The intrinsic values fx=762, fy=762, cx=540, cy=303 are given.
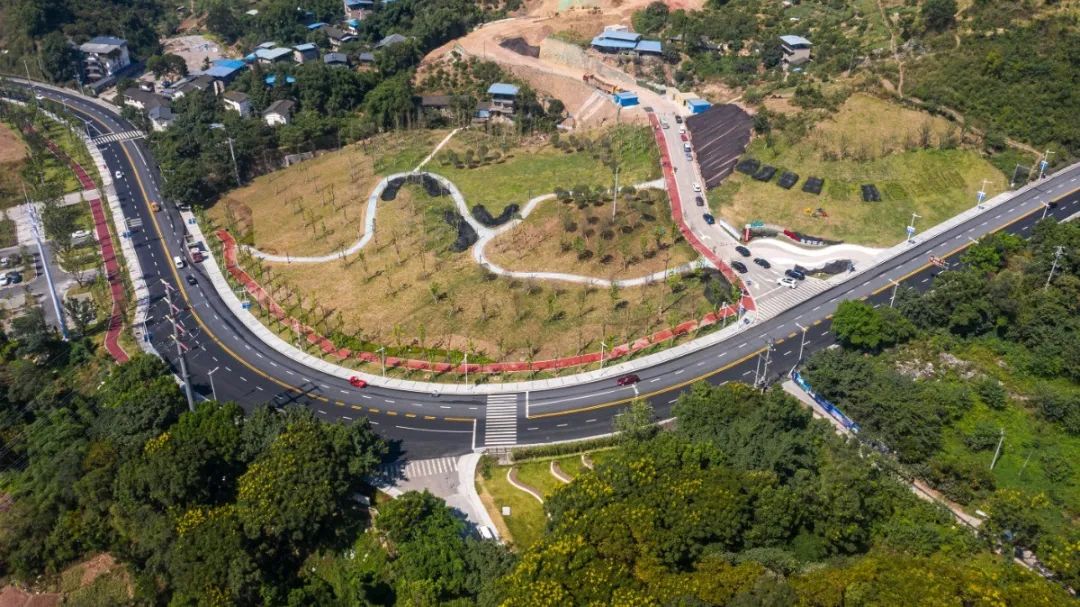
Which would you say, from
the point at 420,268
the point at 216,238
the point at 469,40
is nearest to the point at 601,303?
the point at 420,268

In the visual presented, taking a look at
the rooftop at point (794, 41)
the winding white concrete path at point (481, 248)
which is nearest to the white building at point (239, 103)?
the winding white concrete path at point (481, 248)

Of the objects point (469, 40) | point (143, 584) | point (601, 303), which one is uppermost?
point (469, 40)

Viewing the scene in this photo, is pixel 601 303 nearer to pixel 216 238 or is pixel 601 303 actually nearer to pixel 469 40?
pixel 216 238

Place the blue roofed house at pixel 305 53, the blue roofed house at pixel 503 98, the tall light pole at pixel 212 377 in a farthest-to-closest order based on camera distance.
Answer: the blue roofed house at pixel 305 53 < the blue roofed house at pixel 503 98 < the tall light pole at pixel 212 377

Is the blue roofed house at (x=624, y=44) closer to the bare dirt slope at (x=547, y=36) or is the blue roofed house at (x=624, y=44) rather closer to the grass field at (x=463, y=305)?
the bare dirt slope at (x=547, y=36)

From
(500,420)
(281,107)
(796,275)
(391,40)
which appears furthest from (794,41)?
(500,420)

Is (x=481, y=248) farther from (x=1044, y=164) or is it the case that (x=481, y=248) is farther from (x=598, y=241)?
(x=1044, y=164)
